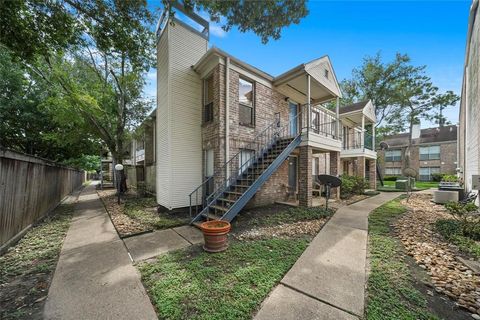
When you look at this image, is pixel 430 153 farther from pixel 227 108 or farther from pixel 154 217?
pixel 154 217

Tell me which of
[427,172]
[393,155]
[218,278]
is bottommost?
[218,278]

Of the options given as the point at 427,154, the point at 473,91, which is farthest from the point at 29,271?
the point at 427,154

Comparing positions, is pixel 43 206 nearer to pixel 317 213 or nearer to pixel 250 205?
pixel 250 205

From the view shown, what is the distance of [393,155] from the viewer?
32375mm

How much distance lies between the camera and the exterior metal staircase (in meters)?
6.12

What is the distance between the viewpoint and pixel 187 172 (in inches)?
314

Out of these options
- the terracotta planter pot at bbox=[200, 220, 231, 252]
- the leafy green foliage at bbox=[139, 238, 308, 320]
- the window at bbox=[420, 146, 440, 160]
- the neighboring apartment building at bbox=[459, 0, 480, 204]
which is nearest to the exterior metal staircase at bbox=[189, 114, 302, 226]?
the terracotta planter pot at bbox=[200, 220, 231, 252]

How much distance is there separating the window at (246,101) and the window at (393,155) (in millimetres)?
34671

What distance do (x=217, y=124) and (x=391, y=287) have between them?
631cm

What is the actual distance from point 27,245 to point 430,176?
4158 centimetres

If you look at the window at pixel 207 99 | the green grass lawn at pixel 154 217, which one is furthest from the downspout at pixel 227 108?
the green grass lawn at pixel 154 217

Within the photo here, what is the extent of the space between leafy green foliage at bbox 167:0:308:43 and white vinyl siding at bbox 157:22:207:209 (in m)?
2.82

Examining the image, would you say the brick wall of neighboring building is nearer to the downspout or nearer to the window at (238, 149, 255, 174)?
the window at (238, 149, 255, 174)

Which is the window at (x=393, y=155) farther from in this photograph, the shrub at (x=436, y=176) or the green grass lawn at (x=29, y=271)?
the green grass lawn at (x=29, y=271)
